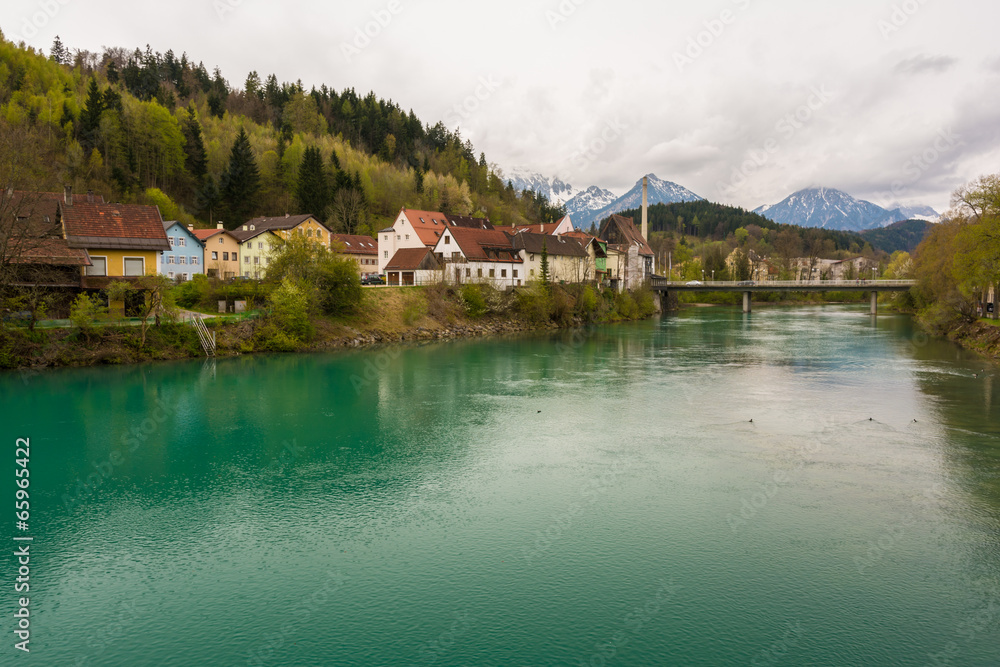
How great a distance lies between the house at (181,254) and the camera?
4625cm

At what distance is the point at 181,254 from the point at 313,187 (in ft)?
93.6

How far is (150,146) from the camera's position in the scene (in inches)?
2790

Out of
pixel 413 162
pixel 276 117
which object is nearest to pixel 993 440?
pixel 413 162

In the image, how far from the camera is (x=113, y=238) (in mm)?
36188

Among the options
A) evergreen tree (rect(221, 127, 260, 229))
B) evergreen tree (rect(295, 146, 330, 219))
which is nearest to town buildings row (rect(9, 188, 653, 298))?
evergreen tree (rect(221, 127, 260, 229))

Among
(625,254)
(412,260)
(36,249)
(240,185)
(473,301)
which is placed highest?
(240,185)

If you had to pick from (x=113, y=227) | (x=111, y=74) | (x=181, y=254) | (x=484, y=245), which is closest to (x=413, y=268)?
(x=484, y=245)

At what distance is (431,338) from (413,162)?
220 ft

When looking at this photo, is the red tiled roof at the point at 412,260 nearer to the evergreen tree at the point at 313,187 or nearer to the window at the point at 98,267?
the evergreen tree at the point at 313,187

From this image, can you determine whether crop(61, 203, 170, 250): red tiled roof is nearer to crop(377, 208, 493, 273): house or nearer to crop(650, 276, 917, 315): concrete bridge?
crop(377, 208, 493, 273): house

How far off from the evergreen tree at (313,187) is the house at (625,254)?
35.5m

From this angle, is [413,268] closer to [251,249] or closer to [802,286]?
[251,249]

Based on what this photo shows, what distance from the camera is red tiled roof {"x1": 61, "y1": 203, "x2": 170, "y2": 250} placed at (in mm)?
35438

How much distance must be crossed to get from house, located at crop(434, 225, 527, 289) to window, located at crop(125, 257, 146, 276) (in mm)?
24154
